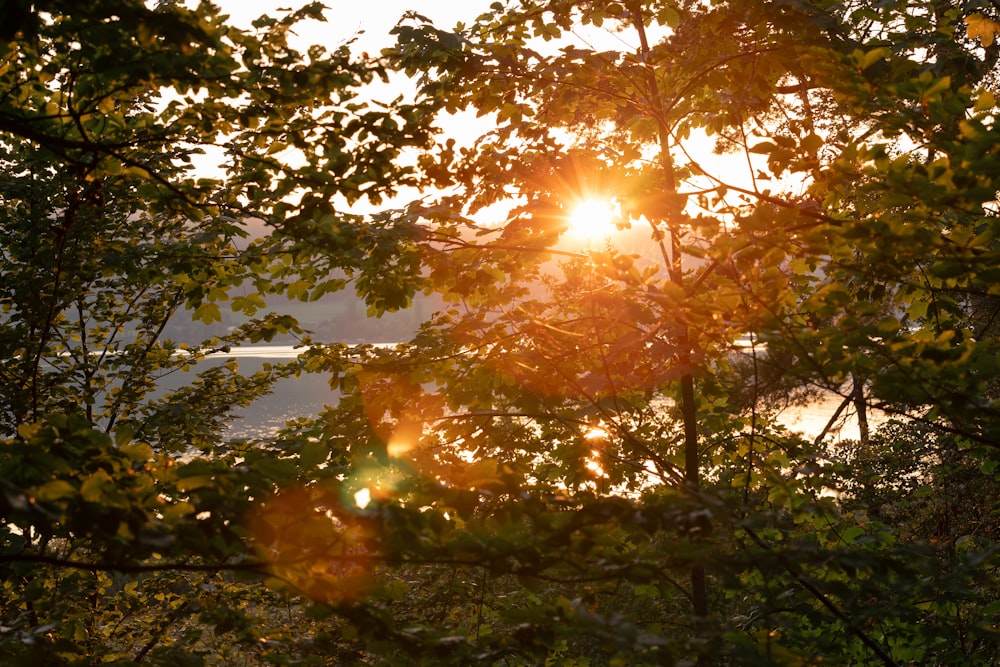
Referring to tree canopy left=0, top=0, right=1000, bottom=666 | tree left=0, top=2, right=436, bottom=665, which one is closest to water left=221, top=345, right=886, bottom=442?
tree left=0, top=2, right=436, bottom=665

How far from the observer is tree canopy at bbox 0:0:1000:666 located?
2.65 meters

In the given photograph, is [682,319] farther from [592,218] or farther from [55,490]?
[55,490]

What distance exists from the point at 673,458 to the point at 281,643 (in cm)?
364

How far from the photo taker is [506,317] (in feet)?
16.1

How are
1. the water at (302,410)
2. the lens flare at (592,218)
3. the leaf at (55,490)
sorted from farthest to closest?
1. the water at (302,410)
2. the lens flare at (592,218)
3. the leaf at (55,490)

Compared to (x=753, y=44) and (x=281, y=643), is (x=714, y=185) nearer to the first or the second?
(x=753, y=44)

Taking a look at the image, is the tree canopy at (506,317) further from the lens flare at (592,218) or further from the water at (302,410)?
the water at (302,410)

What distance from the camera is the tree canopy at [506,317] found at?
2648 millimetres

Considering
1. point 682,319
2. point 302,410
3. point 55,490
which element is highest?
point 302,410

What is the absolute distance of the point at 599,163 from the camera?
17.9 ft

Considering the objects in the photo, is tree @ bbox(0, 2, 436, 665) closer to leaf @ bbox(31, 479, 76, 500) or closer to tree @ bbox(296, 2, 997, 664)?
leaf @ bbox(31, 479, 76, 500)

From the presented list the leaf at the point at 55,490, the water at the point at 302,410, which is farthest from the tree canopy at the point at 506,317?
the water at the point at 302,410

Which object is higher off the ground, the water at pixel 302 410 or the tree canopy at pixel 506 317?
the water at pixel 302 410

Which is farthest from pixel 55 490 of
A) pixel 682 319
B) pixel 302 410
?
pixel 302 410
